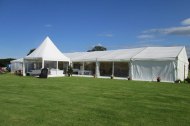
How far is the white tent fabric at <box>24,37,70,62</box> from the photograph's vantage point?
29327 millimetres

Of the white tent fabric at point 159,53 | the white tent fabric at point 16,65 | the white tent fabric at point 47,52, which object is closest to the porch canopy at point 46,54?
the white tent fabric at point 47,52

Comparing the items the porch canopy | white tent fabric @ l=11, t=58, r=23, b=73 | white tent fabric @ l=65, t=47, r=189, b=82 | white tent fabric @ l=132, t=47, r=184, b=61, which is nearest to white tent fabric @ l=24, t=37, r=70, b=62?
the porch canopy

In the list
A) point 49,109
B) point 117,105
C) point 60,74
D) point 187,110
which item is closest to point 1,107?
point 49,109

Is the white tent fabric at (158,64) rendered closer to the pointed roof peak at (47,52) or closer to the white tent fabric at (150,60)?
the white tent fabric at (150,60)

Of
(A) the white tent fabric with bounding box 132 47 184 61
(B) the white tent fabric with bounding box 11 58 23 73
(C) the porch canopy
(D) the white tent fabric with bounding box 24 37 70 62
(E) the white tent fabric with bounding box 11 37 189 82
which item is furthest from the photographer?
(B) the white tent fabric with bounding box 11 58 23 73

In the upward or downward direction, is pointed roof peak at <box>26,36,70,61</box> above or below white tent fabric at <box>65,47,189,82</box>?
above

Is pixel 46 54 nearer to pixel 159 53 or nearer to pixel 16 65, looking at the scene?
pixel 159 53

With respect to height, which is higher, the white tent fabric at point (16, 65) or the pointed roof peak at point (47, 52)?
the pointed roof peak at point (47, 52)

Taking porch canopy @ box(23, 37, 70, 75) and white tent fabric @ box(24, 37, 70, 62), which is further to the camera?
white tent fabric @ box(24, 37, 70, 62)

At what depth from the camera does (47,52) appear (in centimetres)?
2978

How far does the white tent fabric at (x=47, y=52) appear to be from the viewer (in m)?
29.3

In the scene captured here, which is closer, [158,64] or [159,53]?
[158,64]

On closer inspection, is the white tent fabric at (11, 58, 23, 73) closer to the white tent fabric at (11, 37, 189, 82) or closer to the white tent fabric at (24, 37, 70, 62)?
the white tent fabric at (11, 37, 189, 82)

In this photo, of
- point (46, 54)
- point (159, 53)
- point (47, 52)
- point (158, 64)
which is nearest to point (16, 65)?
point (47, 52)
